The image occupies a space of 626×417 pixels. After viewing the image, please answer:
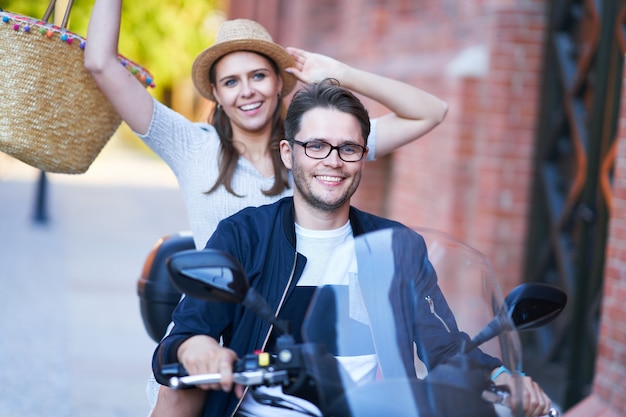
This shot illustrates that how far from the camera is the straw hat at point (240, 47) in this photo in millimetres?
3470

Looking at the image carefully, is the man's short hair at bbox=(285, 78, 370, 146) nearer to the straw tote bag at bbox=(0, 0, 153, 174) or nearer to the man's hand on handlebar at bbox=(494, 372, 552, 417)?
the man's hand on handlebar at bbox=(494, 372, 552, 417)

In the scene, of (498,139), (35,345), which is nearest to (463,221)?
(498,139)

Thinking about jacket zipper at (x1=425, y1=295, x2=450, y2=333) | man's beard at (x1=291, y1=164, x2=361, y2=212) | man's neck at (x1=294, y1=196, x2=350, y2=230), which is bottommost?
jacket zipper at (x1=425, y1=295, x2=450, y2=333)

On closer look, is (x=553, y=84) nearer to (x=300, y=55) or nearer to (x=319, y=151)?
(x=300, y=55)

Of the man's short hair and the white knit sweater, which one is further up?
the man's short hair

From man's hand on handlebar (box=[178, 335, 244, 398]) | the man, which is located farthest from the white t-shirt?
man's hand on handlebar (box=[178, 335, 244, 398])

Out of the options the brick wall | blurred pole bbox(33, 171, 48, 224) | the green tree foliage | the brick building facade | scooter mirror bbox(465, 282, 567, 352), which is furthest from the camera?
the green tree foliage

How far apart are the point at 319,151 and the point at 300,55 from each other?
1.12m

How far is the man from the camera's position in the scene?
2.59 meters

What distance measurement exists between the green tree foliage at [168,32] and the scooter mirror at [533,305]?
23.0 m

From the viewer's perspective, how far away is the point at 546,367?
634 centimetres

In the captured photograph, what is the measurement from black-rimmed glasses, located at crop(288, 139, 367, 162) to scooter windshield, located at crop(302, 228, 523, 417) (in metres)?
0.34

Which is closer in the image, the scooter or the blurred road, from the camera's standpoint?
the scooter

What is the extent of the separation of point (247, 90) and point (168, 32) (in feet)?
81.8
